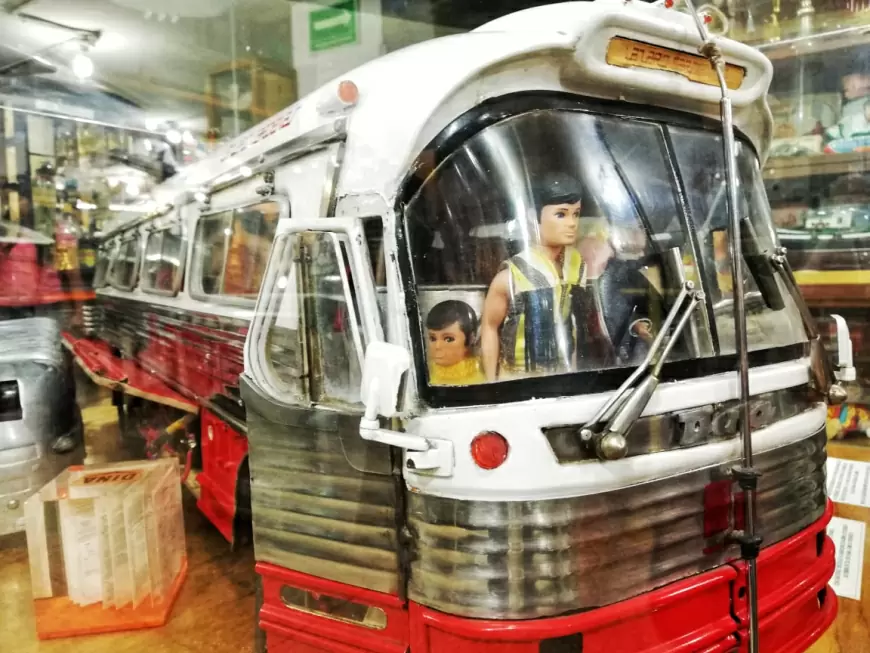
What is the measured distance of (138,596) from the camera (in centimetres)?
282

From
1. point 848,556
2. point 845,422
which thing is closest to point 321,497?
point 848,556

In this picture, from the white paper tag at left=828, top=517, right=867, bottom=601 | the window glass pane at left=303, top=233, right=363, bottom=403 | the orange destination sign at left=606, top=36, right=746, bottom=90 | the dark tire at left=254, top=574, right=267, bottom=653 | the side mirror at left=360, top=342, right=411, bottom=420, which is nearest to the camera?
the side mirror at left=360, top=342, right=411, bottom=420

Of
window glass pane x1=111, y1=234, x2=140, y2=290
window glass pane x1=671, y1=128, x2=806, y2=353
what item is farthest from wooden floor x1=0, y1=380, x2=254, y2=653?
window glass pane x1=671, y1=128, x2=806, y2=353

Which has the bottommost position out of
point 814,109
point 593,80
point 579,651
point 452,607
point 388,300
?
point 579,651

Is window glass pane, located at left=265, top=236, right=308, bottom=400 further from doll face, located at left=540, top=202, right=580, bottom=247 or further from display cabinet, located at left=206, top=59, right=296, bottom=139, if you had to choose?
display cabinet, located at left=206, top=59, right=296, bottom=139

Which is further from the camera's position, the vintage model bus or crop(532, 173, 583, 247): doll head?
crop(532, 173, 583, 247): doll head

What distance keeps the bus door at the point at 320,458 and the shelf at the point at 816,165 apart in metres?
3.53

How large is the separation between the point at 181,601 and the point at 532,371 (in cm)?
206

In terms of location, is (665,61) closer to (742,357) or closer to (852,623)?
(742,357)

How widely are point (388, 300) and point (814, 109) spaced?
374 centimetres

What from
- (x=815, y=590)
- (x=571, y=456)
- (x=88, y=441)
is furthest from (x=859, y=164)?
(x=88, y=441)

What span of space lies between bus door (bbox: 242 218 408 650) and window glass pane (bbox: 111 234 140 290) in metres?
1.78

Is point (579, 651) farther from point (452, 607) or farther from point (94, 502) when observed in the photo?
point (94, 502)

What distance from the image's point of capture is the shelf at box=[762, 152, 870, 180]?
4230 mm
